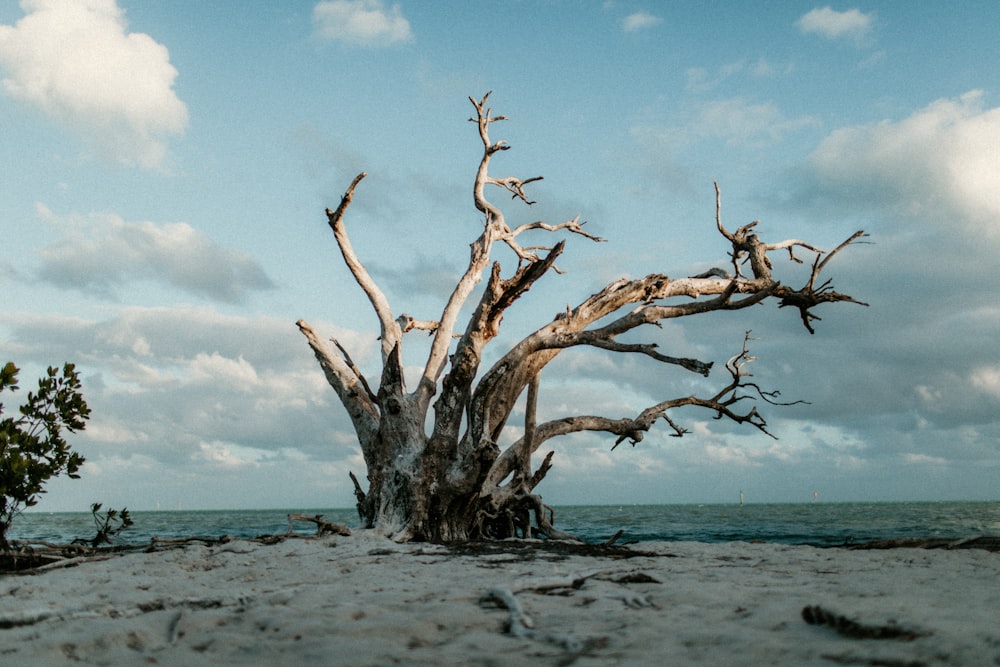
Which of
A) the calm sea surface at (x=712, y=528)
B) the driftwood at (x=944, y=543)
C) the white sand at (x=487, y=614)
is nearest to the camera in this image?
the white sand at (x=487, y=614)

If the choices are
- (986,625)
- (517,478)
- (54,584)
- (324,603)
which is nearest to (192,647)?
(324,603)

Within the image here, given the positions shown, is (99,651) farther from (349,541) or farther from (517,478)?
(517,478)

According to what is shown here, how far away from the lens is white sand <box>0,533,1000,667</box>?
2.93 metres

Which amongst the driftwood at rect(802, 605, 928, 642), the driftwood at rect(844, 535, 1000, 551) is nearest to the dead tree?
the driftwood at rect(844, 535, 1000, 551)

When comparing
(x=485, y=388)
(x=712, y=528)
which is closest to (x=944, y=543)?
(x=485, y=388)

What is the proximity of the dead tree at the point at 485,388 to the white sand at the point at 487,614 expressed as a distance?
3.58 m

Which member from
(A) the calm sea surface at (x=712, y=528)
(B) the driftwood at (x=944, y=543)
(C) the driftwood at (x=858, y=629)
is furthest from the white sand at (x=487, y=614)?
(A) the calm sea surface at (x=712, y=528)

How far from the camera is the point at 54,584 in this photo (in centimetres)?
558

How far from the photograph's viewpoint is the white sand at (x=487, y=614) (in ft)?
9.61

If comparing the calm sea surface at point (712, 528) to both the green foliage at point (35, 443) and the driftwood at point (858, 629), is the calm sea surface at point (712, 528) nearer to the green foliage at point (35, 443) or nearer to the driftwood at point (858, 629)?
the green foliage at point (35, 443)

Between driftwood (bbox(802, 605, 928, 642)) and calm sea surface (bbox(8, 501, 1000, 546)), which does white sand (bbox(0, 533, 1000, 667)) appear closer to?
driftwood (bbox(802, 605, 928, 642))

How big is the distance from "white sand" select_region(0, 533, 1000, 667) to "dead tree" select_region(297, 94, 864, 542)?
3575mm

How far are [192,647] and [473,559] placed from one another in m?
3.90

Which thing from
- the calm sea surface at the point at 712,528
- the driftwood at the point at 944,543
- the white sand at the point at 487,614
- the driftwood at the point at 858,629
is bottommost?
the calm sea surface at the point at 712,528
